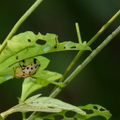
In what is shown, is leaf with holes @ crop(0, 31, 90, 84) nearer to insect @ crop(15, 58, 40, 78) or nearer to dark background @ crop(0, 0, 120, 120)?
insect @ crop(15, 58, 40, 78)

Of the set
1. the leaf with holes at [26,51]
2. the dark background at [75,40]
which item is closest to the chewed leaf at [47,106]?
the leaf with holes at [26,51]

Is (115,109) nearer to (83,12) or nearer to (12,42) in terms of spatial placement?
(83,12)

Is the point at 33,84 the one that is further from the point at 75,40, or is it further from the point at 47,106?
the point at 75,40

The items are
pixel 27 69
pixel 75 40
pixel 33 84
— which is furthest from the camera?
pixel 75 40

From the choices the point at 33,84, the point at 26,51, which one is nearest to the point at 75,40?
the point at 33,84

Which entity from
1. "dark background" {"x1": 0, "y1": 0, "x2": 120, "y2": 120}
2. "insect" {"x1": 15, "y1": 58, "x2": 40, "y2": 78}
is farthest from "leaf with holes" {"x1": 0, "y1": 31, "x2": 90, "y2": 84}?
"dark background" {"x1": 0, "y1": 0, "x2": 120, "y2": 120}

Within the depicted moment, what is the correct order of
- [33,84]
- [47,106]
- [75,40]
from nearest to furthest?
[47,106] < [33,84] < [75,40]

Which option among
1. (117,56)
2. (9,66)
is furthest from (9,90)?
(9,66)

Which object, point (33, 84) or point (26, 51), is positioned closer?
point (26, 51)
